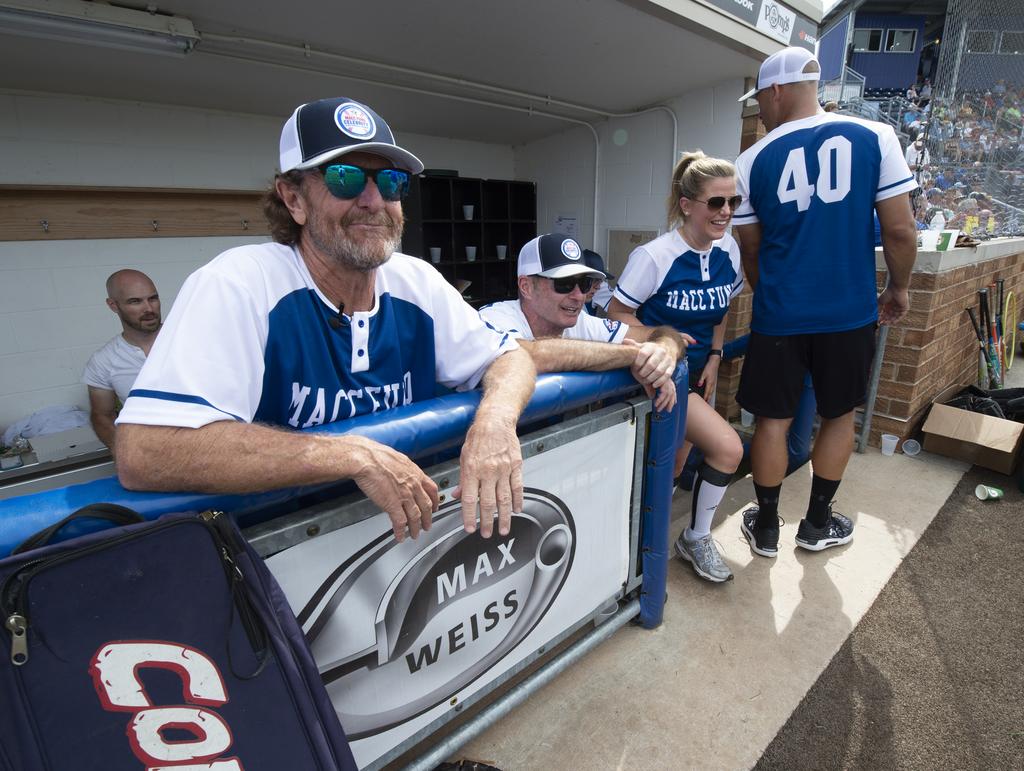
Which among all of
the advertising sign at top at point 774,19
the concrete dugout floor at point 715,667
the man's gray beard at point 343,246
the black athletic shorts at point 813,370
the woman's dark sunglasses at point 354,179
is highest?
the advertising sign at top at point 774,19

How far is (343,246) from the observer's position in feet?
4.09

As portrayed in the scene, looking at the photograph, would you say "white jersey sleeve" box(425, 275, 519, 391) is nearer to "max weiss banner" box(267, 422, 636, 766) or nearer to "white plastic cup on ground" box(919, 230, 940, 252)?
"max weiss banner" box(267, 422, 636, 766)

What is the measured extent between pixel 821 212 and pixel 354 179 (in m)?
1.75

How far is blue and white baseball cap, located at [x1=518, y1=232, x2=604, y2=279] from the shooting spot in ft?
6.25

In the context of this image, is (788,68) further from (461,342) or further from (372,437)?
(372,437)

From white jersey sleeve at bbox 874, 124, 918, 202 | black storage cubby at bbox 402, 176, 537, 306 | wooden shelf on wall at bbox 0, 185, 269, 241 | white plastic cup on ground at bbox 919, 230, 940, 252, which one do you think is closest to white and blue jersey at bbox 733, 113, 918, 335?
white jersey sleeve at bbox 874, 124, 918, 202

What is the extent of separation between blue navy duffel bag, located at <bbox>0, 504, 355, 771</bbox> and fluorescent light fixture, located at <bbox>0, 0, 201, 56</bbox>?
2815 millimetres

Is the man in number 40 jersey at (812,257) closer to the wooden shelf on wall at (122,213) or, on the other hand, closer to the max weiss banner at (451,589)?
the max weiss banner at (451,589)

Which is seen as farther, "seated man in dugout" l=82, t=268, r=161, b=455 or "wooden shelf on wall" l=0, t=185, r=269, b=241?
"wooden shelf on wall" l=0, t=185, r=269, b=241

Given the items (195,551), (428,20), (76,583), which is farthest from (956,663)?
(428,20)

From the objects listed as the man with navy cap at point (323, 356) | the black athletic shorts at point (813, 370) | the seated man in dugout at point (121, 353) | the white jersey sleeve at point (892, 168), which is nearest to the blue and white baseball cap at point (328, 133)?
the man with navy cap at point (323, 356)

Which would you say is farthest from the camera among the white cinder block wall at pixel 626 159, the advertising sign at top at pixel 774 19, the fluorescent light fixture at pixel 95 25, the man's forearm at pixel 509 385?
the white cinder block wall at pixel 626 159

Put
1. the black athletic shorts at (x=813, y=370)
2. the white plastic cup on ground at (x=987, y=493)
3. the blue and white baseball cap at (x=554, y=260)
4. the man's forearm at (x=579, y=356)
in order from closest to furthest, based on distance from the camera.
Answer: the man's forearm at (x=579, y=356)
the blue and white baseball cap at (x=554, y=260)
the black athletic shorts at (x=813, y=370)
the white plastic cup on ground at (x=987, y=493)

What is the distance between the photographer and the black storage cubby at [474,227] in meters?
5.40
